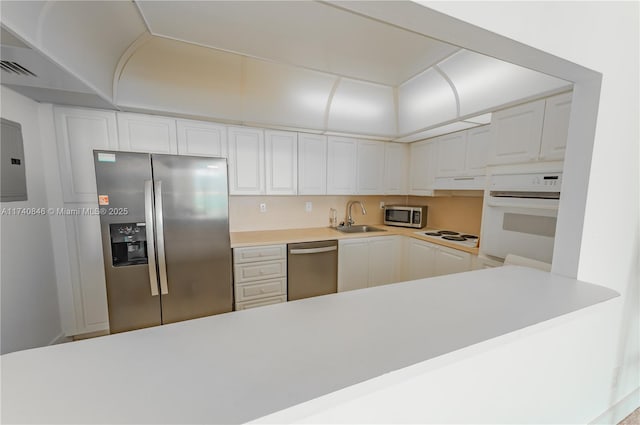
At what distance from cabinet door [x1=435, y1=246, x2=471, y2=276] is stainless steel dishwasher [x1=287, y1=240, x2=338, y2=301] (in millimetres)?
1095

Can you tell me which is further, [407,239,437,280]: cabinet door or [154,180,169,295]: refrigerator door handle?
[407,239,437,280]: cabinet door

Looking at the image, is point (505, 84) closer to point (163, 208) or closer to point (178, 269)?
point (163, 208)

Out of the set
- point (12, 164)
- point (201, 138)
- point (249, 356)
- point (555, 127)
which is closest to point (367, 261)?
point (555, 127)

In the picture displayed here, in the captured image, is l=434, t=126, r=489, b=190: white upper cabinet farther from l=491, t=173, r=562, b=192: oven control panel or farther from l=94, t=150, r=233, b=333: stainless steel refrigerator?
l=94, t=150, r=233, b=333: stainless steel refrigerator

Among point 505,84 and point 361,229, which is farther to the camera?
point 361,229

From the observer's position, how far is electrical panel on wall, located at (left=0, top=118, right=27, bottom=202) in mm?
1531

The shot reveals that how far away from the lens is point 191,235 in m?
2.01

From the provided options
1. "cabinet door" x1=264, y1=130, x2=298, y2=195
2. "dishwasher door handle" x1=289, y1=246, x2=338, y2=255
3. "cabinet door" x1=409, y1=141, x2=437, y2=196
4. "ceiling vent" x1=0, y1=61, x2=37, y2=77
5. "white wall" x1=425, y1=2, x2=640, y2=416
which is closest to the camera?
"white wall" x1=425, y1=2, x2=640, y2=416

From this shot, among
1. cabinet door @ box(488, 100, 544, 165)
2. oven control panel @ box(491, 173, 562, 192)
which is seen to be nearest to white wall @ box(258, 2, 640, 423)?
oven control panel @ box(491, 173, 562, 192)

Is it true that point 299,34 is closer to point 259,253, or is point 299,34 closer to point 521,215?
point 259,253

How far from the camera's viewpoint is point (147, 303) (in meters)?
1.95

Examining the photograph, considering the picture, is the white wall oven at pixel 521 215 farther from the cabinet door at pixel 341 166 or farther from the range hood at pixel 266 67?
the cabinet door at pixel 341 166

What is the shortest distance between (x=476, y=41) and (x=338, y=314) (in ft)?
3.55

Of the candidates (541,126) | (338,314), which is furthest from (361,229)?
(338,314)
